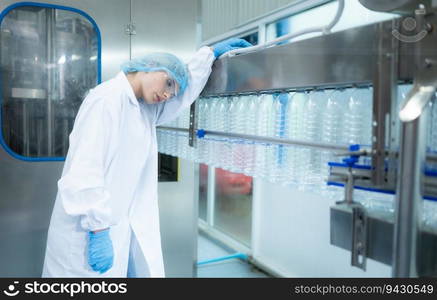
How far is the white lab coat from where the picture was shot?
155 centimetres

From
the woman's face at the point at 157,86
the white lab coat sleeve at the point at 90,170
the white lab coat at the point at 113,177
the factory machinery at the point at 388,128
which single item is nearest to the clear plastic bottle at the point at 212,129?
the white lab coat at the point at 113,177

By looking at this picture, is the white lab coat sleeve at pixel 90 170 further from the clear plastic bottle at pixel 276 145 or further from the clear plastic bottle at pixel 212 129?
the clear plastic bottle at pixel 276 145

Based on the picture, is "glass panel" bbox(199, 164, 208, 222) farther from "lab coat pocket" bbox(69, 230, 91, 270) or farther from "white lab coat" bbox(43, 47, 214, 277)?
"lab coat pocket" bbox(69, 230, 91, 270)

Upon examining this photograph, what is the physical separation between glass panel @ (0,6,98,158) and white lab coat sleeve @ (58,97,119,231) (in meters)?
0.75

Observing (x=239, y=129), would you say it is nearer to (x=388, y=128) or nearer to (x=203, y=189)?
(x=388, y=128)

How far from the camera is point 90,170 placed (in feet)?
5.03

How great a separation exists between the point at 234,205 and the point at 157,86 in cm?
280

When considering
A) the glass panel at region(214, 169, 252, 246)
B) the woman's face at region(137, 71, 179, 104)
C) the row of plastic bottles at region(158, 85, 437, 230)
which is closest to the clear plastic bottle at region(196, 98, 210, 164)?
the row of plastic bottles at region(158, 85, 437, 230)

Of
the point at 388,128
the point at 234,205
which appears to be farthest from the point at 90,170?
the point at 234,205

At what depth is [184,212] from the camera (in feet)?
8.63

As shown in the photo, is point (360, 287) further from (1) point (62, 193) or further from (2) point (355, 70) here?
(1) point (62, 193)

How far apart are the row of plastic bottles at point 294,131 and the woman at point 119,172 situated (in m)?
0.21

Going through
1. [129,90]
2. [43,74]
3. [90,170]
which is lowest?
[90,170]

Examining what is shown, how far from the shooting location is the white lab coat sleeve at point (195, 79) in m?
A: 1.67
